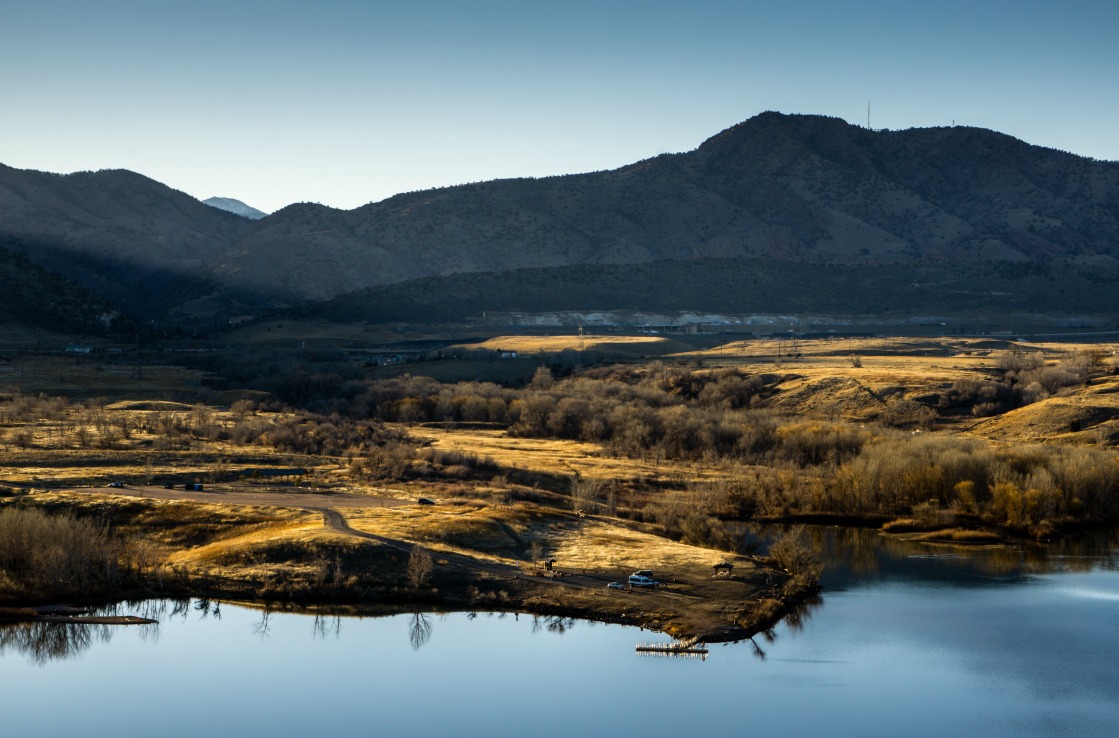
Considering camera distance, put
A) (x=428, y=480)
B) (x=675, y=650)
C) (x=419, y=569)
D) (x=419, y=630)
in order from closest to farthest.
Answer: (x=675, y=650)
(x=419, y=630)
(x=419, y=569)
(x=428, y=480)

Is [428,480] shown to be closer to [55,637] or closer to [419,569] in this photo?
[419,569]

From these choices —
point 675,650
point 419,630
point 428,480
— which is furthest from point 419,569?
point 428,480

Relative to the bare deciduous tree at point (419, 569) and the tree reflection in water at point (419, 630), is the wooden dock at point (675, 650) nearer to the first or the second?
the tree reflection in water at point (419, 630)

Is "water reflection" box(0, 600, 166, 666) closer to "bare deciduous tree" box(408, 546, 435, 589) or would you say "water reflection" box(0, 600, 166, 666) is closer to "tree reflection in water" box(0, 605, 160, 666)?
"tree reflection in water" box(0, 605, 160, 666)

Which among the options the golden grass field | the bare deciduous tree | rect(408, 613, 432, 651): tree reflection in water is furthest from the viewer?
the golden grass field

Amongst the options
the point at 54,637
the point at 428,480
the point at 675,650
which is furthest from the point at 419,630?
the point at 428,480

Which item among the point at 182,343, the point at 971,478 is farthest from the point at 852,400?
the point at 182,343

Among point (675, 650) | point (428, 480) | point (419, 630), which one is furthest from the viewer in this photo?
point (428, 480)

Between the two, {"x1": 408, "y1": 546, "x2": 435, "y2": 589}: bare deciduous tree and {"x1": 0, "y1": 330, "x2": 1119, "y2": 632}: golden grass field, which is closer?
{"x1": 408, "y1": 546, "x2": 435, "y2": 589}: bare deciduous tree

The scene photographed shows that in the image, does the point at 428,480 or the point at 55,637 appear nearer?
the point at 55,637

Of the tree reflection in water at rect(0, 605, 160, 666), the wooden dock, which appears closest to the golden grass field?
the wooden dock

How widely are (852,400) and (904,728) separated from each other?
64159 millimetres

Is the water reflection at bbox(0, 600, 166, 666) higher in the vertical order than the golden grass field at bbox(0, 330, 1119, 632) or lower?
lower

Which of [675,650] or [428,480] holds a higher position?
[428,480]
